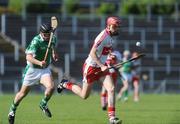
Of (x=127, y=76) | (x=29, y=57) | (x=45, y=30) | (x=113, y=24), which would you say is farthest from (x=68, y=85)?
(x=127, y=76)

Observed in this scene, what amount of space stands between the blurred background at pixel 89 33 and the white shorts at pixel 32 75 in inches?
954

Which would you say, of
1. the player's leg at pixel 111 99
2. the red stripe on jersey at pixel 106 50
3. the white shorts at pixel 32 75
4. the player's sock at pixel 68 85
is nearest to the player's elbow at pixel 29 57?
the white shorts at pixel 32 75

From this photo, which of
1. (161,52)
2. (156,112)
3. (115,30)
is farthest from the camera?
(161,52)

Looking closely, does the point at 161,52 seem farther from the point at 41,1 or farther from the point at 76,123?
the point at 76,123

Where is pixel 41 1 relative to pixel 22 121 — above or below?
above

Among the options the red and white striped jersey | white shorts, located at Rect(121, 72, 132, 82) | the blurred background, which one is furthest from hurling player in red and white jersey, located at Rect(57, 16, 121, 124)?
the blurred background

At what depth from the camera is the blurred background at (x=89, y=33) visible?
155ft

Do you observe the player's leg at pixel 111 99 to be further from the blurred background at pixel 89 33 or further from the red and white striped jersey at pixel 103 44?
the blurred background at pixel 89 33

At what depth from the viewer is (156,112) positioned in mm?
24531

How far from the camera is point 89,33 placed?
5106 cm

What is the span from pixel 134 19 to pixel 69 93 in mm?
10140

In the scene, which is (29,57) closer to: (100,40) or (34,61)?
(34,61)

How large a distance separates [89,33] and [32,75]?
102 ft

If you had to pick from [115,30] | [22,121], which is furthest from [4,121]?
[115,30]
